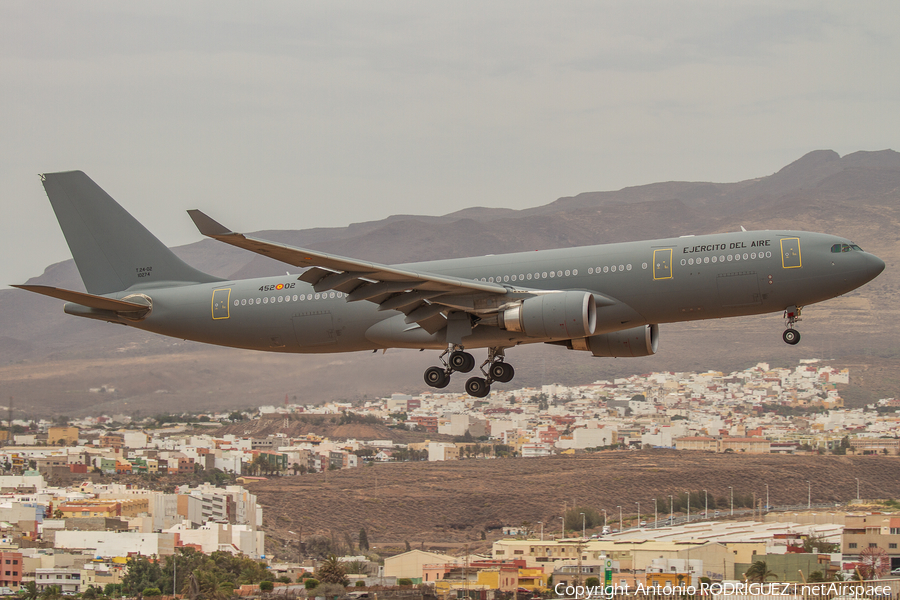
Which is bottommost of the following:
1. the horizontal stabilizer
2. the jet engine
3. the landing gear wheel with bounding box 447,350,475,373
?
A: the landing gear wheel with bounding box 447,350,475,373

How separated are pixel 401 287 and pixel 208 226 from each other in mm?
7157

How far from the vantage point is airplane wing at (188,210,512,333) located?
112ft

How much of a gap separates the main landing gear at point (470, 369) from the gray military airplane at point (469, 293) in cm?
5

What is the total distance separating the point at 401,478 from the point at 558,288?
8055 centimetres

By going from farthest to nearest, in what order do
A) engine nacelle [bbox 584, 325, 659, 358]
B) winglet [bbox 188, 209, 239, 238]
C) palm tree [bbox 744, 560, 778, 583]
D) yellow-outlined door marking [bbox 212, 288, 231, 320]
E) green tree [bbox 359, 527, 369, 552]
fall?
green tree [bbox 359, 527, 369, 552] < palm tree [bbox 744, 560, 778, 583] < yellow-outlined door marking [bbox 212, 288, 231, 320] < engine nacelle [bbox 584, 325, 659, 358] < winglet [bbox 188, 209, 239, 238]

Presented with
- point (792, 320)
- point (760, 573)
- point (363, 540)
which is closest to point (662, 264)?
point (792, 320)

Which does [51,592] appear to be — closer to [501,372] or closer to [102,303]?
[102,303]

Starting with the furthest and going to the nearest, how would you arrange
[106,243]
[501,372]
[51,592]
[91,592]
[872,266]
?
[91,592] → [51,592] → [106,243] → [501,372] → [872,266]

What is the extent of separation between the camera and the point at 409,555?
7038 centimetres

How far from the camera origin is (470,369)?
3756cm

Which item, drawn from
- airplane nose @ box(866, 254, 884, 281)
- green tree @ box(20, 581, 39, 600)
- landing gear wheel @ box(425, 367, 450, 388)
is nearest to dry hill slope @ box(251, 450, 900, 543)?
green tree @ box(20, 581, 39, 600)

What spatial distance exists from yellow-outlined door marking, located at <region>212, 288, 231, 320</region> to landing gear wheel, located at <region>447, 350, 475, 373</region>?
8797 millimetres

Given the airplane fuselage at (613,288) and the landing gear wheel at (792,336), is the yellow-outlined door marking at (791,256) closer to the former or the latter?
the airplane fuselage at (613,288)

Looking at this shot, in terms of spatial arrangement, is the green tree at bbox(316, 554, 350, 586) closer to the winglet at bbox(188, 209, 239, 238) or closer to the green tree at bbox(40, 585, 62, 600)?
the green tree at bbox(40, 585, 62, 600)
